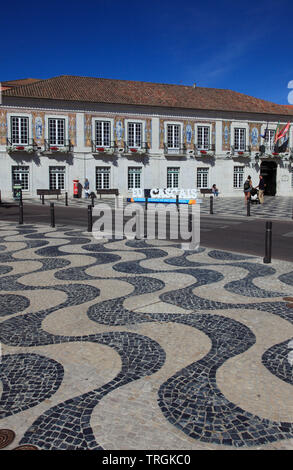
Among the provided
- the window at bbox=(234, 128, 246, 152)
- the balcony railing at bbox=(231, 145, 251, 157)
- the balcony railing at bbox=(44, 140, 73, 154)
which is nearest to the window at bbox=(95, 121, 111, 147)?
the balcony railing at bbox=(44, 140, 73, 154)

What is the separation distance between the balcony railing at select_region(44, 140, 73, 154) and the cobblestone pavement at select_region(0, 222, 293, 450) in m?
25.6

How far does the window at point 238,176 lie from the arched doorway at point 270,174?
109 inches

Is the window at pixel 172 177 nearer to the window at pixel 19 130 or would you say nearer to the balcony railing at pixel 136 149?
the balcony railing at pixel 136 149

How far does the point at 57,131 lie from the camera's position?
31641 mm

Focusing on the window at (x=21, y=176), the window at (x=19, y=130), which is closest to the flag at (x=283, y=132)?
the window at (x=19, y=130)

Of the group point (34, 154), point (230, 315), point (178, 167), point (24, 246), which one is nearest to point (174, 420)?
point (230, 315)

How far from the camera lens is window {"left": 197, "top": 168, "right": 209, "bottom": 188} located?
3612 cm

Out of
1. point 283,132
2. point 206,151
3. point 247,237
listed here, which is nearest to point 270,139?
point 283,132

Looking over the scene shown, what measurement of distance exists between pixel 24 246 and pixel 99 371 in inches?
259

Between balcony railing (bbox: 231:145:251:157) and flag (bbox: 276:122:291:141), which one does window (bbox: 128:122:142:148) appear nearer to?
balcony railing (bbox: 231:145:251:157)

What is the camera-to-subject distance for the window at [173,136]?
3481 cm

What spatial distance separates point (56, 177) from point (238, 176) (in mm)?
16660

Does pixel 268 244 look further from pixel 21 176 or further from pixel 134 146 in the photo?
pixel 134 146

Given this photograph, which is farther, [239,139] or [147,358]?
[239,139]
